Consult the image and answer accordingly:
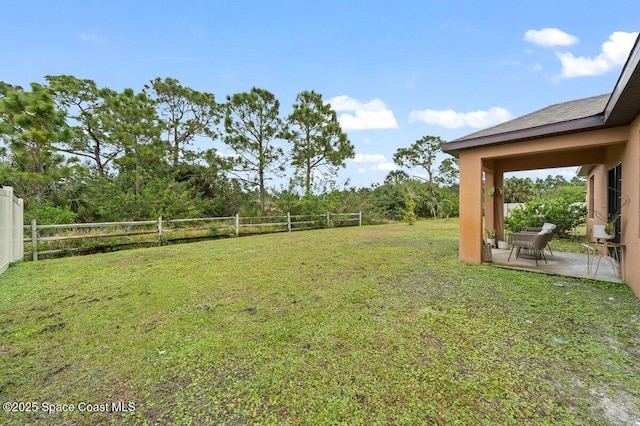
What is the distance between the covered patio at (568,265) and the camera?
183 inches

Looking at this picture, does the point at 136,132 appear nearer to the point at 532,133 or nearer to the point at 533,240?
the point at 532,133

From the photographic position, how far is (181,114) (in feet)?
51.1

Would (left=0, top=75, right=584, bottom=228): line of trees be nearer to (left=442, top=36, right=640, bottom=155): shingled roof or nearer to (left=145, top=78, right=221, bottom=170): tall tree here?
(left=145, top=78, right=221, bottom=170): tall tree

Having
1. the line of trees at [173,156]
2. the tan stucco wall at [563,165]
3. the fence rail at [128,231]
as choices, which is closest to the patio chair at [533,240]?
the tan stucco wall at [563,165]

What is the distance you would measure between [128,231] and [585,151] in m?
12.7

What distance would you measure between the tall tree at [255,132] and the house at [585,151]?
11.9m

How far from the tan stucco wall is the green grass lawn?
90cm

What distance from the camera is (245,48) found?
1045 cm

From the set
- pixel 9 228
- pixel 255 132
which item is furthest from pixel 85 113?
pixel 9 228

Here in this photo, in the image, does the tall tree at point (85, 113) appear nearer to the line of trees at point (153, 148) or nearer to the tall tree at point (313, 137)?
the line of trees at point (153, 148)

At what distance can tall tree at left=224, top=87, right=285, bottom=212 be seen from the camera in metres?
15.5

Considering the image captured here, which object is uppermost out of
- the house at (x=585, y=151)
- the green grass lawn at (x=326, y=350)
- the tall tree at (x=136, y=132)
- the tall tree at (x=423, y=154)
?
the tall tree at (x=423, y=154)

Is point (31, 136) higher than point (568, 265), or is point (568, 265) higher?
point (31, 136)

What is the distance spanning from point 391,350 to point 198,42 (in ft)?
37.2
